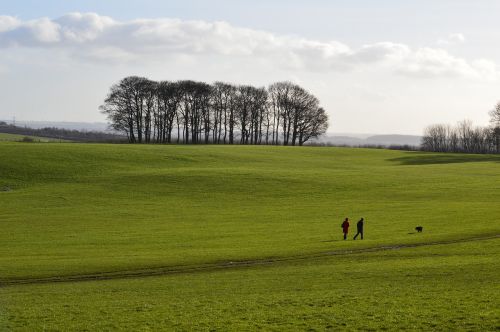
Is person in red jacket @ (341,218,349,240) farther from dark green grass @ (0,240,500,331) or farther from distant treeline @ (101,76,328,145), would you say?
distant treeline @ (101,76,328,145)

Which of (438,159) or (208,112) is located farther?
(208,112)

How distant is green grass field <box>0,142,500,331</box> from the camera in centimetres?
2094

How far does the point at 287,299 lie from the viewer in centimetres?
2312

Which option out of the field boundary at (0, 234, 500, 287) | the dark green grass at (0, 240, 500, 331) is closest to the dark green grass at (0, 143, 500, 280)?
the field boundary at (0, 234, 500, 287)

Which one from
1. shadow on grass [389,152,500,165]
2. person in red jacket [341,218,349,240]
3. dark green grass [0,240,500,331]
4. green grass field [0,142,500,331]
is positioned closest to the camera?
dark green grass [0,240,500,331]

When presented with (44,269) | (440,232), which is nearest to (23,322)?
(44,269)

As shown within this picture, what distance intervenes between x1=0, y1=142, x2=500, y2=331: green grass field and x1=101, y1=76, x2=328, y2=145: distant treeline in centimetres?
6372

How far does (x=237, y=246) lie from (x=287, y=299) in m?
14.8

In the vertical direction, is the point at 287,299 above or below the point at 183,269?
above

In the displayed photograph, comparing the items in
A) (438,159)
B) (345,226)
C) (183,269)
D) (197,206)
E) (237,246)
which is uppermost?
(438,159)

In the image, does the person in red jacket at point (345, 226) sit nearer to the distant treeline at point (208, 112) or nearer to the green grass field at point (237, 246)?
the green grass field at point (237, 246)

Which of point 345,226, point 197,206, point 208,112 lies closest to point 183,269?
point 345,226

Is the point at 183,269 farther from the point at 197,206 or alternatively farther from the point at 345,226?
the point at 197,206

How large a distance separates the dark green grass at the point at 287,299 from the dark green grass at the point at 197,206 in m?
4.91
